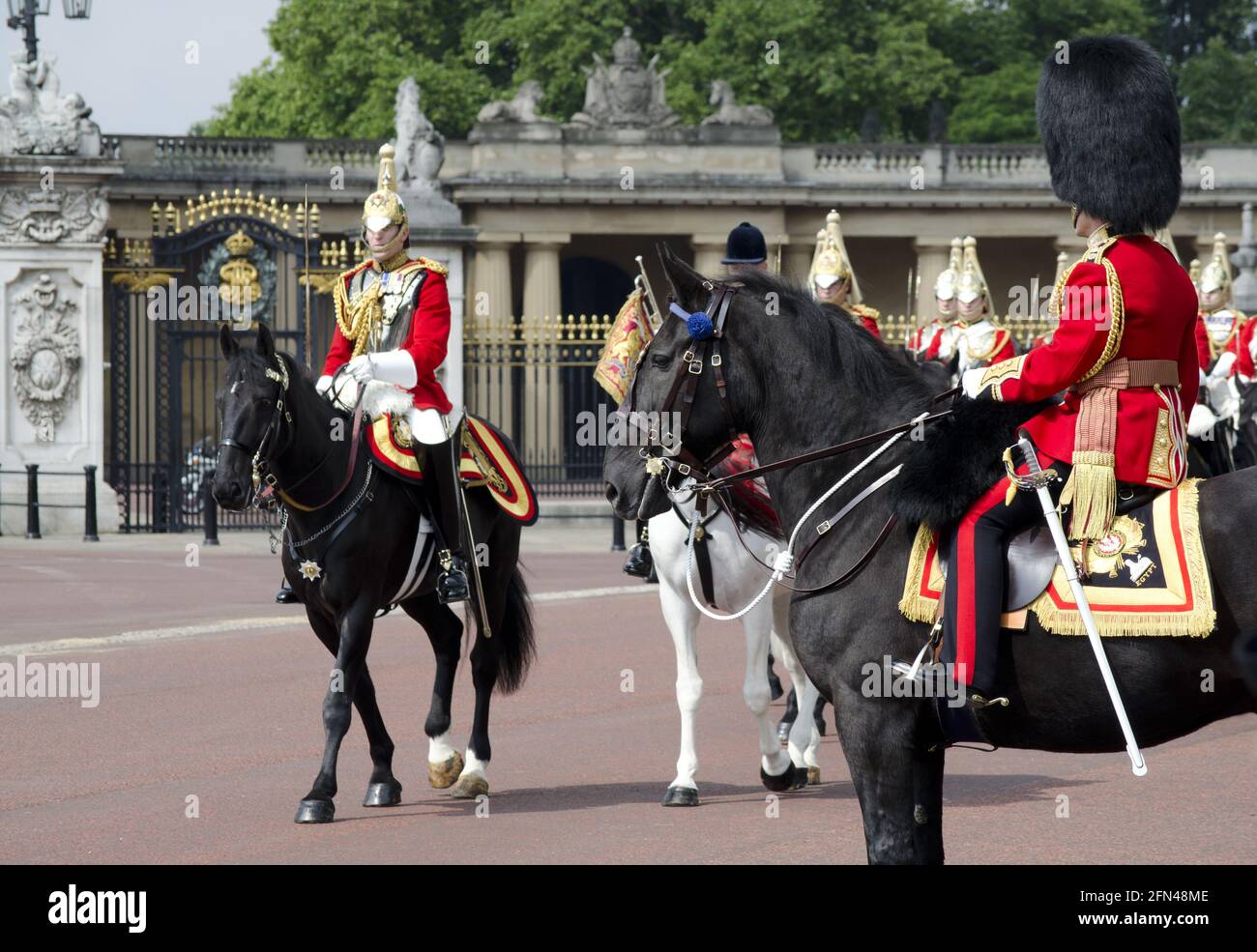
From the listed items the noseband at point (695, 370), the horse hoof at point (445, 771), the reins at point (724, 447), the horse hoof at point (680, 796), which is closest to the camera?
the reins at point (724, 447)

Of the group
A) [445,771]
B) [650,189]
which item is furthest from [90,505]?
[650,189]

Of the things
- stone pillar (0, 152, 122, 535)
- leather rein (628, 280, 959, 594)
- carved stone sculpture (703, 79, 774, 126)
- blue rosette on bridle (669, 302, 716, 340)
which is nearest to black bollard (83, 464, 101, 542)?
stone pillar (0, 152, 122, 535)

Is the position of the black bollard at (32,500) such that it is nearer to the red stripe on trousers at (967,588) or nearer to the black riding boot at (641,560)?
the black riding boot at (641,560)

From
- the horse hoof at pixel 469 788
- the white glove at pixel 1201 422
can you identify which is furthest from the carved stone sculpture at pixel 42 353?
the horse hoof at pixel 469 788

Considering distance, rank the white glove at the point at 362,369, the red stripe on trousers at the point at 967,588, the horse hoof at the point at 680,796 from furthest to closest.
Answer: the white glove at the point at 362,369
the horse hoof at the point at 680,796
the red stripe on trousers at the point at 967,588

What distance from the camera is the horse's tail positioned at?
9039 millimetres

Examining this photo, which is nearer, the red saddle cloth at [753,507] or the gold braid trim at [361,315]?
the red saddle cloth at [753,507]

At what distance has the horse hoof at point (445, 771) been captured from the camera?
853 centimetres

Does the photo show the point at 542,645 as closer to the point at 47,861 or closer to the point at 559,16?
the point at 47,861

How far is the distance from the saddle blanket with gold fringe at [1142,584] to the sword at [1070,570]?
0.14ft

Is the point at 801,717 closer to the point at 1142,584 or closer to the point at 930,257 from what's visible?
the point at 1142,584

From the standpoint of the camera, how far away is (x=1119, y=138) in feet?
17.8

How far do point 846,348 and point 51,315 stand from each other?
17.0 m

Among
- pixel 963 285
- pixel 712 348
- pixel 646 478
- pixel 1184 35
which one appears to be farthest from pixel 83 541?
pixel 1184 35
